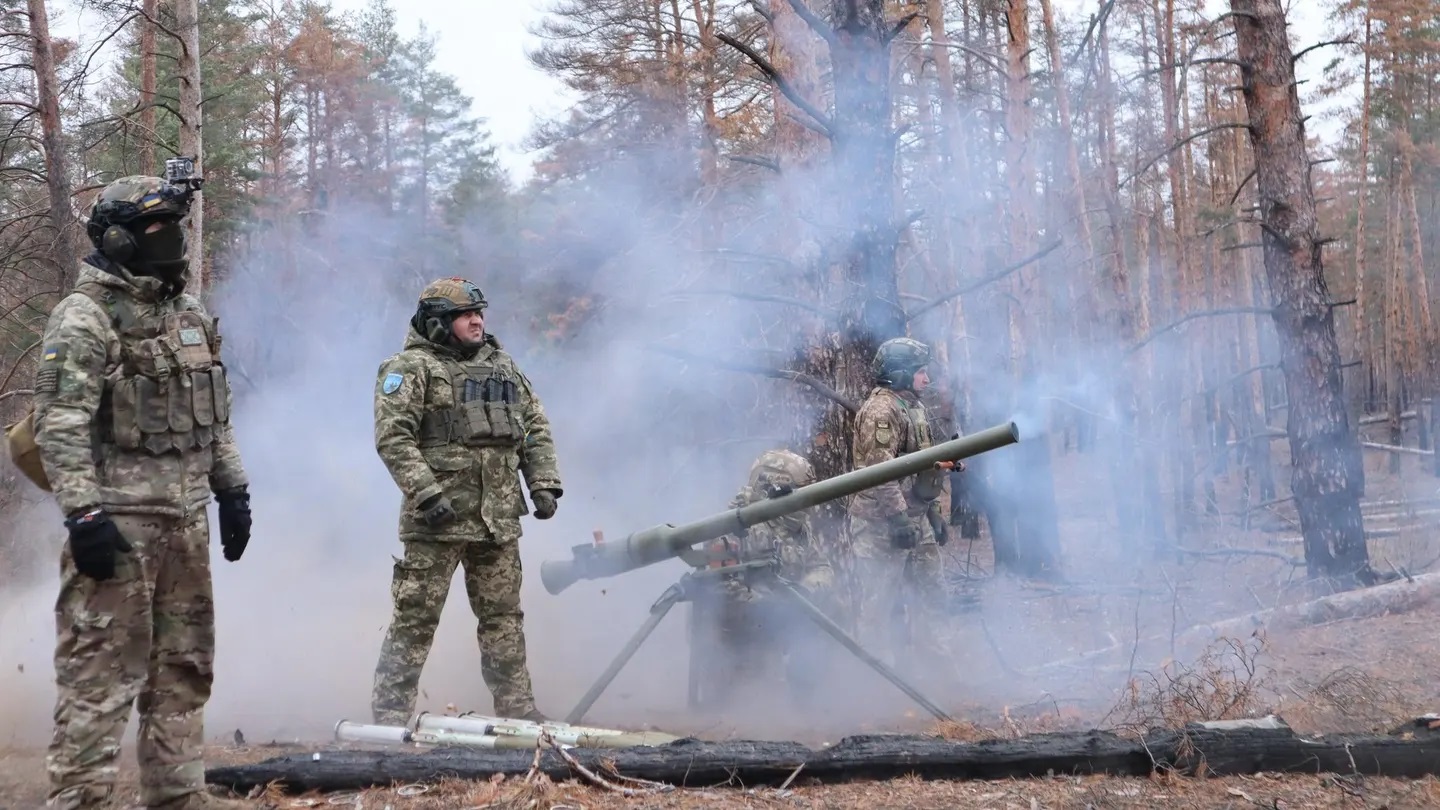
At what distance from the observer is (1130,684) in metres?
5.72

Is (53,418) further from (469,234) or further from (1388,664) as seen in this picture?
(469,234)

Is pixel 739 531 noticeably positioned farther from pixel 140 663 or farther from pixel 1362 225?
pixel 1362 225

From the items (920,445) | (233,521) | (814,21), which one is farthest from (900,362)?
(233,521)

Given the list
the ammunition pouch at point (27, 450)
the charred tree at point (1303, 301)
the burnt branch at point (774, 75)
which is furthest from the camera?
the charred tree at point (1303, 301)

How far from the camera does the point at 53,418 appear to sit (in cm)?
399

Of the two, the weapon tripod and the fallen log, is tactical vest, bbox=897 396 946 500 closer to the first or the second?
the weapon tripod

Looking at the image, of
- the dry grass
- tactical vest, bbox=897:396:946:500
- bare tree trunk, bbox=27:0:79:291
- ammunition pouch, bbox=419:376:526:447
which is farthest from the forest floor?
bare tree trunk, bbox=27:0:79:291

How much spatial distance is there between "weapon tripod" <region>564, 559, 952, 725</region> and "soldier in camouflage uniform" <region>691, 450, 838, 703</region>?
0.17 m

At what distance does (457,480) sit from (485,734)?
1.49 m

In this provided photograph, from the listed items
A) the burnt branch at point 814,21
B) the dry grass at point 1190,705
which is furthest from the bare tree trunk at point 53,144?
the dry grass at point 1190,705

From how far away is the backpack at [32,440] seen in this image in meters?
4.13

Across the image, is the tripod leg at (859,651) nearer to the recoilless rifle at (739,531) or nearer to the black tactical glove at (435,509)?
the recoilless rifle at (739,531)

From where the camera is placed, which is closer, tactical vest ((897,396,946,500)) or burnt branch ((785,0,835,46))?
burnt branch ((785,0,835,46))

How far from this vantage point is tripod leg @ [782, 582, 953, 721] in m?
6.29
